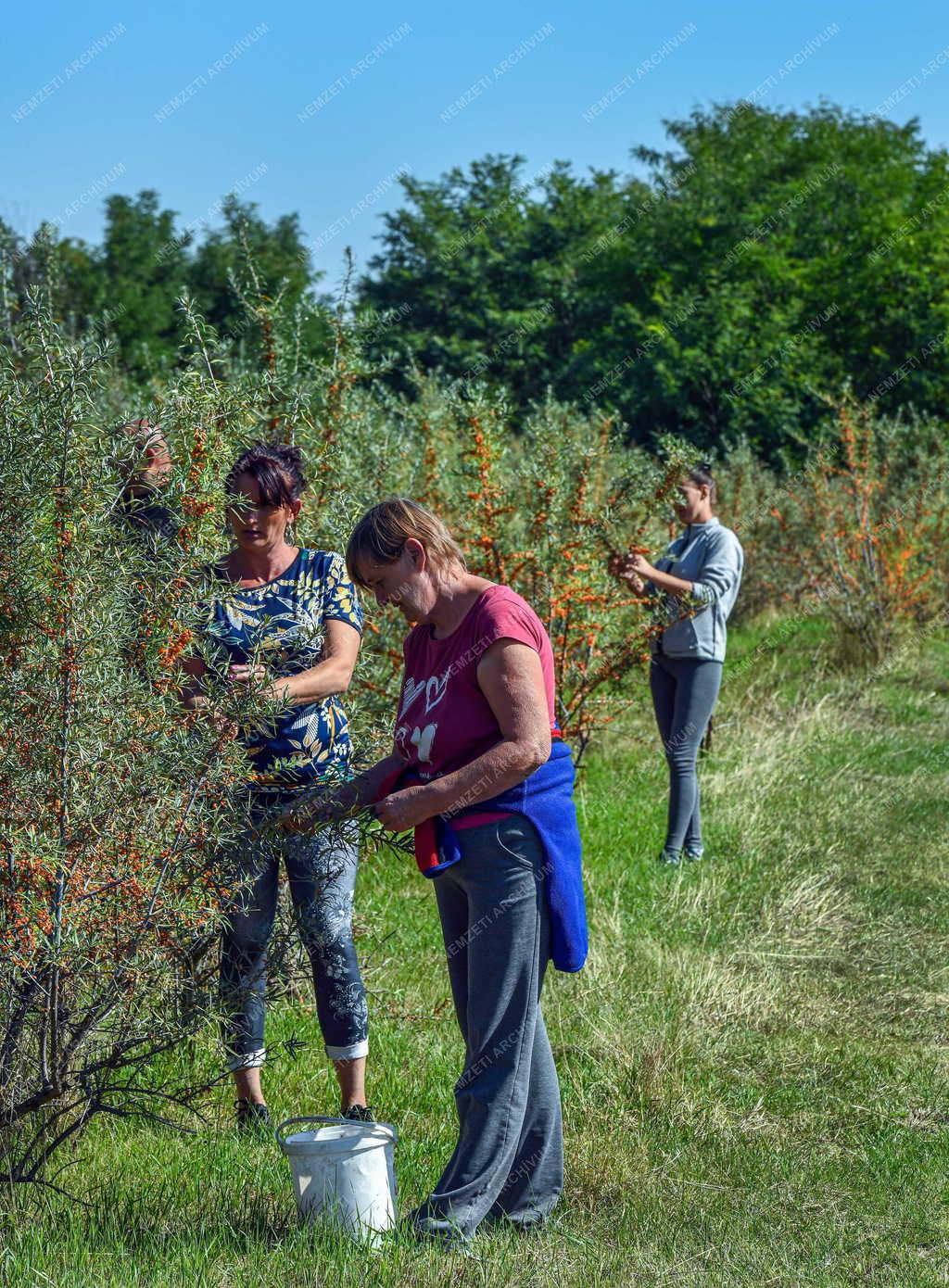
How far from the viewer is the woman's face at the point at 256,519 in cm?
388

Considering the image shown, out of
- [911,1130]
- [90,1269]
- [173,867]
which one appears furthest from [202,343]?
[911,1130]

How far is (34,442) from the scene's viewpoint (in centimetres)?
305

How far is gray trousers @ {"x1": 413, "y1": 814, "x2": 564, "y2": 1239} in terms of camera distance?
312 centimetres

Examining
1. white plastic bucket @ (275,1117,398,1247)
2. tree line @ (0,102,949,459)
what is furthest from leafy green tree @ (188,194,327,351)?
white plastic bucket @ (275,1117,398,1247)

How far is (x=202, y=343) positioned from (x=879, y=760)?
632 cm

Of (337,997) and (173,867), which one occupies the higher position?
(173,867)

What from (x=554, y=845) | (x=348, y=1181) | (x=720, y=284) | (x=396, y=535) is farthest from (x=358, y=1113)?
(x=720, y=284)

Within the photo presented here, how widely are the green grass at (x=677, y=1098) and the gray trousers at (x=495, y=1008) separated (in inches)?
6.3

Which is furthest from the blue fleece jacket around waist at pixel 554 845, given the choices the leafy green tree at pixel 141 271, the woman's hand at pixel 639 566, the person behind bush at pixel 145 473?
the leafy green tree at pixel 141 271

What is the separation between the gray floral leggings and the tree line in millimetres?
18261

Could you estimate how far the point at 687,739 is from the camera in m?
7.04

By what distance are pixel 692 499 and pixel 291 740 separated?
3913 mm

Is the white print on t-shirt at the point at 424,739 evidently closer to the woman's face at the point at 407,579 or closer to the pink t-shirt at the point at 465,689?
the pink t-shirt at the point at 465,689

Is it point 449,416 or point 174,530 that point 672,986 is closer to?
point 174,530
